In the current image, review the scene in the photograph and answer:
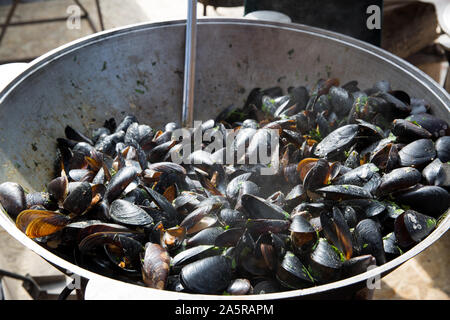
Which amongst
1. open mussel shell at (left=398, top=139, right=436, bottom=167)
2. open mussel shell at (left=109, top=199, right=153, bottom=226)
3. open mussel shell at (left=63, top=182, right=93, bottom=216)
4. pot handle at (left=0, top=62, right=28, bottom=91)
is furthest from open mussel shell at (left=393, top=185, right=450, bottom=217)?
pot handle at (left=0, top=62, right=28, bottom=91)

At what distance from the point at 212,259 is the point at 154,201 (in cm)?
31

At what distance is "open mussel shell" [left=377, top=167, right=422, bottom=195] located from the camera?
1.34 metres

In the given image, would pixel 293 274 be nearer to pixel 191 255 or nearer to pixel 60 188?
pixel 191 255

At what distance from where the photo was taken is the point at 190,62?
5.51 feet

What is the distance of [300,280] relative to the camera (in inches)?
44.4

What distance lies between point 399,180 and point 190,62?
90 centimetres

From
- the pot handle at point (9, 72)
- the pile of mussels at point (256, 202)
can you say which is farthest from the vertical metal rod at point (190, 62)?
the pot handle at point (9, 72)

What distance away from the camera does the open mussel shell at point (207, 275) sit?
110 cm

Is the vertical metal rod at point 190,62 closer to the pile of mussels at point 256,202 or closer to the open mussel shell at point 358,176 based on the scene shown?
the pile of mussels at point 256,202

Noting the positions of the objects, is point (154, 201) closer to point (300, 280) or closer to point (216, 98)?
point (300, 280)

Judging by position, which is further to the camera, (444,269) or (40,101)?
(444,269)

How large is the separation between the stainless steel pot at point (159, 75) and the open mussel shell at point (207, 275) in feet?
2.36

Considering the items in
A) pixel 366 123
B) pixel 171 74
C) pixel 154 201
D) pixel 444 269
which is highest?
pixel 171 74

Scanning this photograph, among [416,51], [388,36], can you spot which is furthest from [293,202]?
[416,51]
